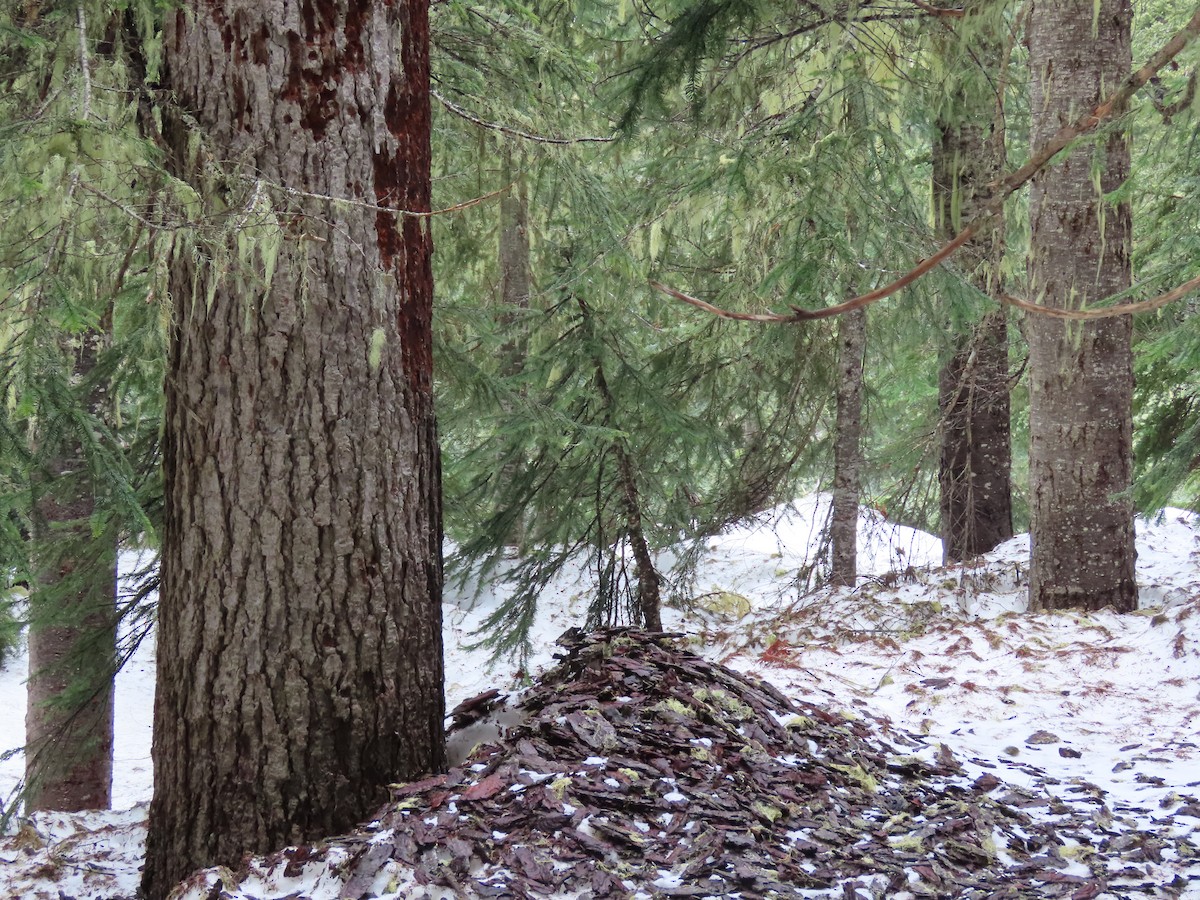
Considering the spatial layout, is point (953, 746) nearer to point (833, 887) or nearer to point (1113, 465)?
point (833, 887)

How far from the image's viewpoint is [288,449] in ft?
10.6

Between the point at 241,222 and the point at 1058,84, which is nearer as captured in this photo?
the point at 241,222

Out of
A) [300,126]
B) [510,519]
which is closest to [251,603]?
[300,126]

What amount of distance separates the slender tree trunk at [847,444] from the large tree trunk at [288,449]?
188 inches

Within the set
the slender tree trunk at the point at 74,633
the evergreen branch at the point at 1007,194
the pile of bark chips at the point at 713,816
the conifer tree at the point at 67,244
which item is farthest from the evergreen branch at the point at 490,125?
the evergreen branch at the point at 1007,194

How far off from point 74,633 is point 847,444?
5737 mm

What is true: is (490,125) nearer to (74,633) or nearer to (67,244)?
(67,244)

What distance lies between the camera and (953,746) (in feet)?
15.2

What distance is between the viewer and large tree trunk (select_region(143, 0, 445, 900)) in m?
3.20

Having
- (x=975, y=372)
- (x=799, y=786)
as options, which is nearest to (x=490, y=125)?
(x=799, y=786)

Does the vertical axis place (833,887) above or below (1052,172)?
below

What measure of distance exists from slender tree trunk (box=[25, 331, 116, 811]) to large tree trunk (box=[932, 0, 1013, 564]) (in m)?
6.04

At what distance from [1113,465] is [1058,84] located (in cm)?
241

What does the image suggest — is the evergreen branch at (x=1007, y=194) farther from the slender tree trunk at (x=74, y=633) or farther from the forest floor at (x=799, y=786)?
the slender tree trunk at (x=74, y=633)
